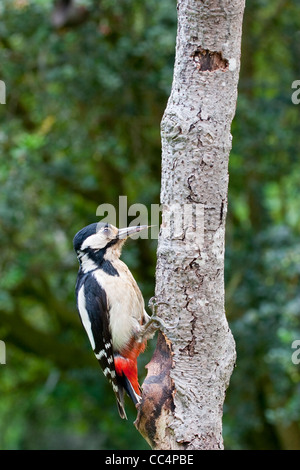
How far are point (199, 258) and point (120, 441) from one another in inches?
161

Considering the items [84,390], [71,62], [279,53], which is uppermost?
[279,53]

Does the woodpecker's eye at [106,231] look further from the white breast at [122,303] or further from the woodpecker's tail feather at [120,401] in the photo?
the woodpecker's tail feather at [120,401]

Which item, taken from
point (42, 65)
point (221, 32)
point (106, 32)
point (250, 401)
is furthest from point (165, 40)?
point (250, 401)

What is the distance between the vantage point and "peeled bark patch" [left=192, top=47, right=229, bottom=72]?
91.0 inches

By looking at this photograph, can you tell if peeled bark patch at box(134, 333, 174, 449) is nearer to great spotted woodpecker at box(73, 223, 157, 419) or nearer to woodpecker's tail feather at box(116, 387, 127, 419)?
great spotted woodpecker at box(73, 223, 157, 419)

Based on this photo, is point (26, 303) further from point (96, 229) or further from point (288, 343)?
point (96, 229)

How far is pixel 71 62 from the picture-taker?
4.59 m

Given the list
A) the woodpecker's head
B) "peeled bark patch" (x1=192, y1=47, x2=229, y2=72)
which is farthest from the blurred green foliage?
"peeled bark patch" (x1=192, y1=47, x2=229, y2=72)

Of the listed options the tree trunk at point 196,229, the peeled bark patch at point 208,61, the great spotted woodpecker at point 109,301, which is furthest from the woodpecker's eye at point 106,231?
the peeled bark patch at point 208,61

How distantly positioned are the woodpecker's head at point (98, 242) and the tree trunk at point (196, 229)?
738 mm

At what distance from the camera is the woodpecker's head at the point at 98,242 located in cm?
312

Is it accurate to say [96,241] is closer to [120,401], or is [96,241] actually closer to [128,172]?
[120,401]

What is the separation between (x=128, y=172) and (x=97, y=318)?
7.19ft

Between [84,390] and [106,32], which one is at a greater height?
[106,32]
